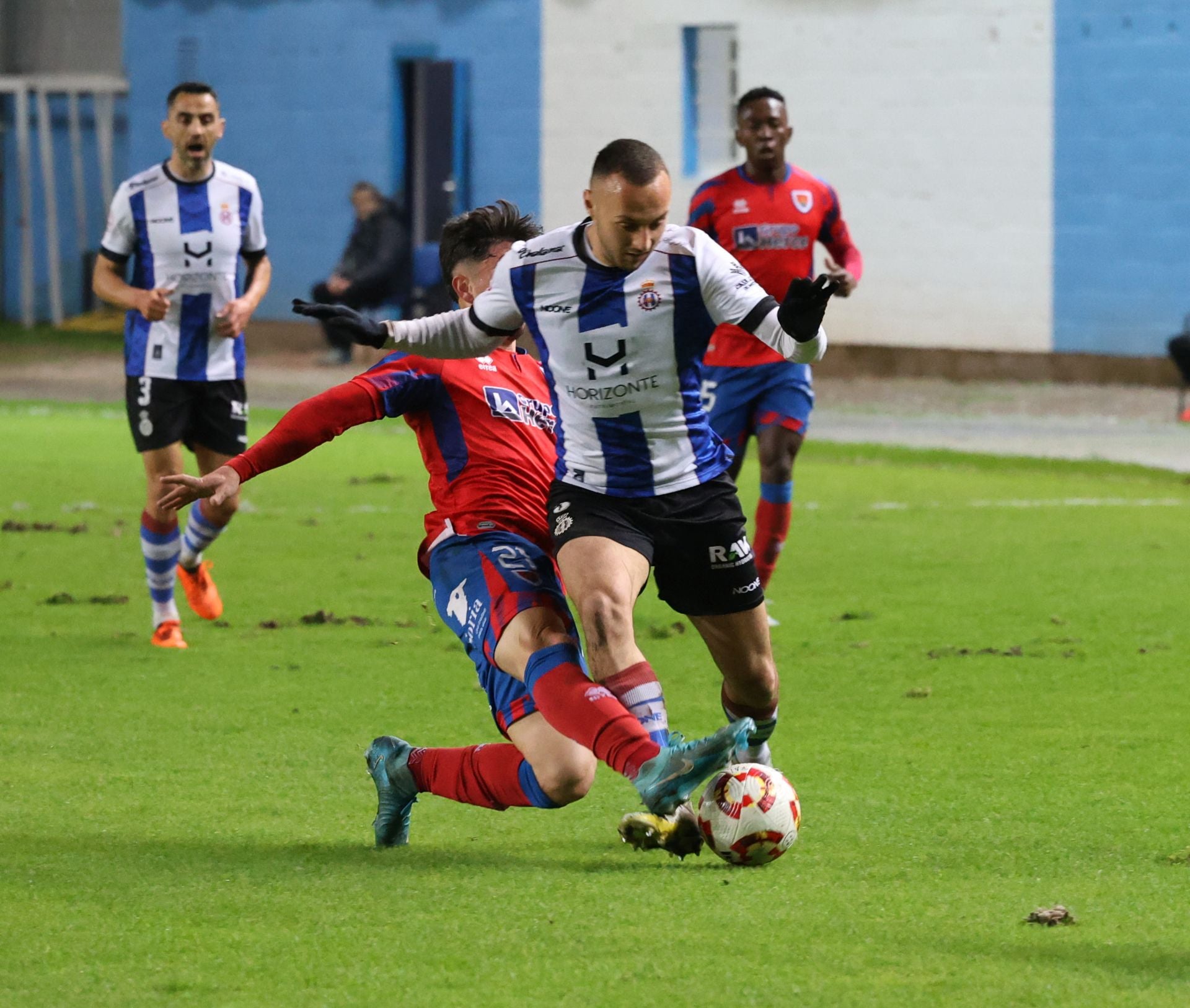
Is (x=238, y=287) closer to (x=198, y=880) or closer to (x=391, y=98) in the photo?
(x=198, y=880)

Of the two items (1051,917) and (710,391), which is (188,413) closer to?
(710,391)

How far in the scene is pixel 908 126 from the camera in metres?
21.6

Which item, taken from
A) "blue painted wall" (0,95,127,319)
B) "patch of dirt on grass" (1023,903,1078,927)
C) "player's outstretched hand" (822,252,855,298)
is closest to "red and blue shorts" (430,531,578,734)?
"player's outstretched hand" (822,252,855,298)

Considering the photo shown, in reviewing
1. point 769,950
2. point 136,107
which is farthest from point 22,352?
point 769,950

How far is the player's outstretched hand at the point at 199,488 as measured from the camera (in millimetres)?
4820

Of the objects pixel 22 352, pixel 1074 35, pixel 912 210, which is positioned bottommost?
pixel 22 352

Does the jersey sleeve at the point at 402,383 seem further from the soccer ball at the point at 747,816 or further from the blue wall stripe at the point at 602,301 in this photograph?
the soccer ball at the point at 747,816

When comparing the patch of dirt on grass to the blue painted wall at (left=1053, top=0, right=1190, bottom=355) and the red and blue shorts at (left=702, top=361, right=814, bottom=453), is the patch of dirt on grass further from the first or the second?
the blue painted wall at (left=1053, top=0, right=1190, bottom=355)

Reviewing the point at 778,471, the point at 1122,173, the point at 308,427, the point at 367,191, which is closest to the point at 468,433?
the point at 308,427

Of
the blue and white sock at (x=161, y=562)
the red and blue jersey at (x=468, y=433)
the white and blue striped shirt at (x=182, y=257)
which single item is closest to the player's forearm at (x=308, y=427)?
the red and blue jersey at (x=468, y=433)

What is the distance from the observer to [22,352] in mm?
25344

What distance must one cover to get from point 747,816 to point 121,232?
16.5 ft

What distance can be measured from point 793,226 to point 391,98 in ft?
54.6

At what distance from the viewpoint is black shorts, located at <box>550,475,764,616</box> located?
4.93 metres
